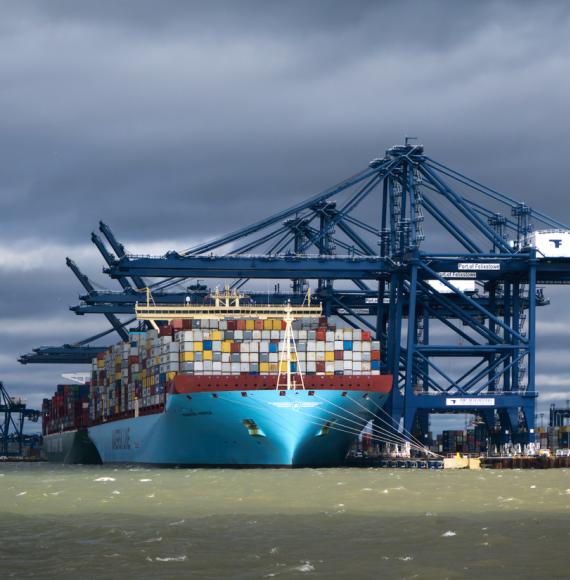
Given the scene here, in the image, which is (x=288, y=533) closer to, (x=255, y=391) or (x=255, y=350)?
(x=255, y=391)

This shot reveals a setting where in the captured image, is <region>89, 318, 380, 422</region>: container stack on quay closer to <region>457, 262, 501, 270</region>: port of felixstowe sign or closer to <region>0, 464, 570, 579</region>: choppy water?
<region>457, 262, 501, 270</region>: port of felixstowe sign

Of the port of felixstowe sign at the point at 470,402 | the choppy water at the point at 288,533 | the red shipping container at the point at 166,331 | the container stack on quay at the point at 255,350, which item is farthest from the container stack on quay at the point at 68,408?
the choppy water at the point at 288,533

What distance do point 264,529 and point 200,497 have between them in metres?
14.9

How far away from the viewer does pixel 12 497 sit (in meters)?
50.8

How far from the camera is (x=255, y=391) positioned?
8225 cm

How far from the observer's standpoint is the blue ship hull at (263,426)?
8206 cm

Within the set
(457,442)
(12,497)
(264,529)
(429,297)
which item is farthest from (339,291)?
(264,529)

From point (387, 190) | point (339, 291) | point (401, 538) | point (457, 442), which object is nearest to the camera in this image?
point (401, 538)

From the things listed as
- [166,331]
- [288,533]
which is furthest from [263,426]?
[288,533]

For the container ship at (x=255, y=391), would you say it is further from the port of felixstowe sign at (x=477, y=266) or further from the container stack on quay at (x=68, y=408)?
the container stack on quay at (x=68, y=408)

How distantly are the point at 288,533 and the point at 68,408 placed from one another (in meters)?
106

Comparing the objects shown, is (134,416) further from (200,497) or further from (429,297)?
(200,497)

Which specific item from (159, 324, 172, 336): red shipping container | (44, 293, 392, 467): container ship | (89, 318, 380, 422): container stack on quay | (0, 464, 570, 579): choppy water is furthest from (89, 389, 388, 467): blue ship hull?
(0, 464, 570, 579): choppy water

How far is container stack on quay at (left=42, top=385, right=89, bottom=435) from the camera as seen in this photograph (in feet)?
425
